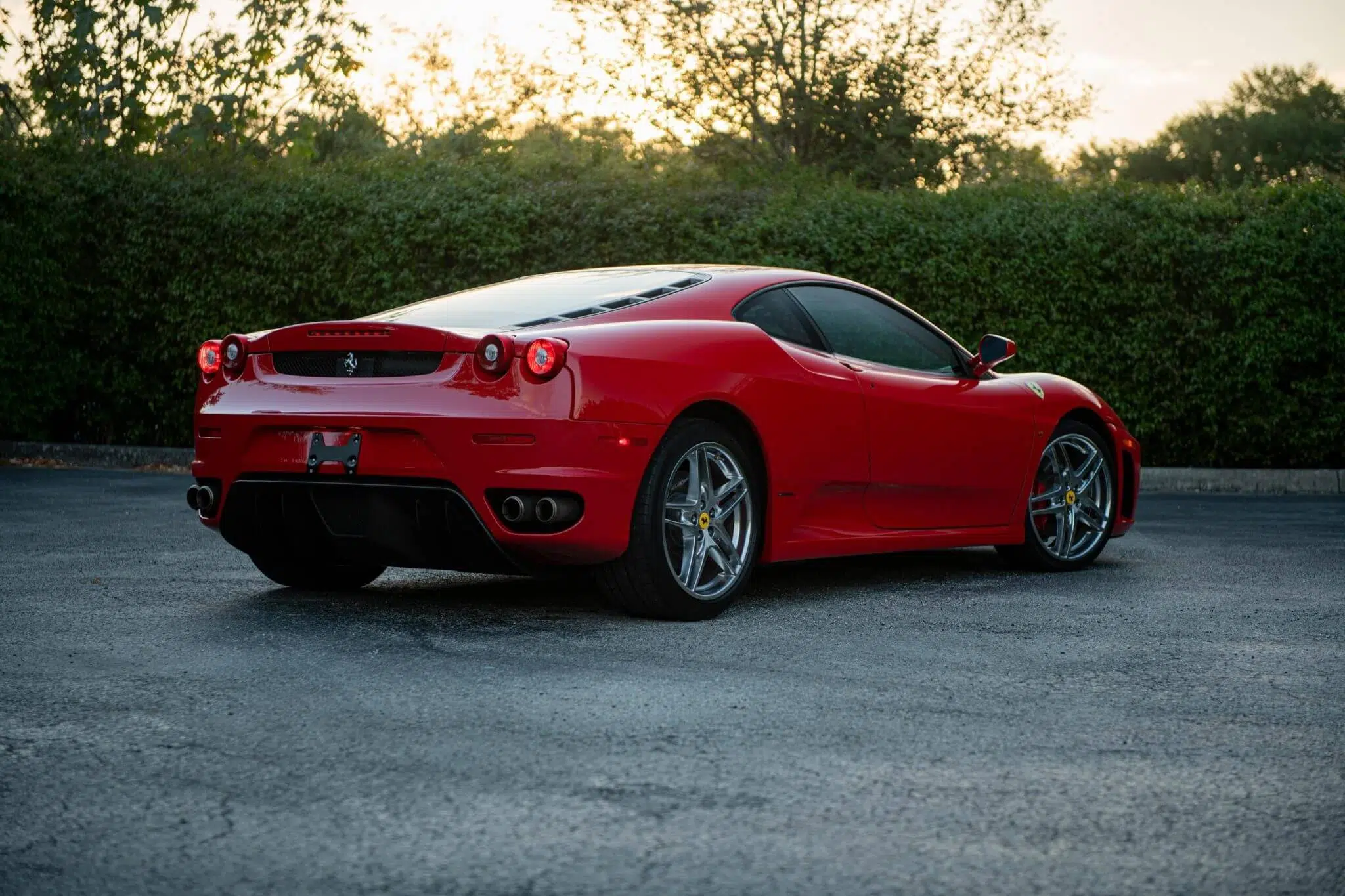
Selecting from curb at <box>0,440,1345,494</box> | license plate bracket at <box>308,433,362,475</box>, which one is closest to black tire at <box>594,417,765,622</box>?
license plate bracket at <box>308,433,362,475</box>

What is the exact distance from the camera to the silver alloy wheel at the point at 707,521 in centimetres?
593

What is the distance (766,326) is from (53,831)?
12.8ft

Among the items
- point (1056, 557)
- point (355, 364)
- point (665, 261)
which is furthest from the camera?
point (665, 261)

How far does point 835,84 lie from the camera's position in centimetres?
2295

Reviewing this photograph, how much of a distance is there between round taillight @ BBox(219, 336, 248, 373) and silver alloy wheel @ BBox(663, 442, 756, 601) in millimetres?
1639

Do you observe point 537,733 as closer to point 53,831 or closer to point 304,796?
point 304,796

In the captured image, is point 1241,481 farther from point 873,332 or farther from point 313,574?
point 313,574

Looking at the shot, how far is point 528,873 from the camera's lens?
2.95m

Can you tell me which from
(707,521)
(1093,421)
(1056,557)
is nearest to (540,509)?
(707,521)

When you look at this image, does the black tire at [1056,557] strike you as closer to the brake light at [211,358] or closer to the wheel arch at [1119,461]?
the wheel arch at [1119,461]

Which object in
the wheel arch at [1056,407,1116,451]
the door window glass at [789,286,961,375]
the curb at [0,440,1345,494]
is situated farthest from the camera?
the curb at [0,440,1345,494]

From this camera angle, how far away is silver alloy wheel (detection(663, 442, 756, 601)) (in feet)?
19.5

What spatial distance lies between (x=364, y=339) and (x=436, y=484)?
1.99 ft

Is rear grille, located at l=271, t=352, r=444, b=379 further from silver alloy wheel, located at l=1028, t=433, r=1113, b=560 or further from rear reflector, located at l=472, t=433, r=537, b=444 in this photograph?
silver alloy wheel, located at l=1028, t=433, r=1113, b=560
